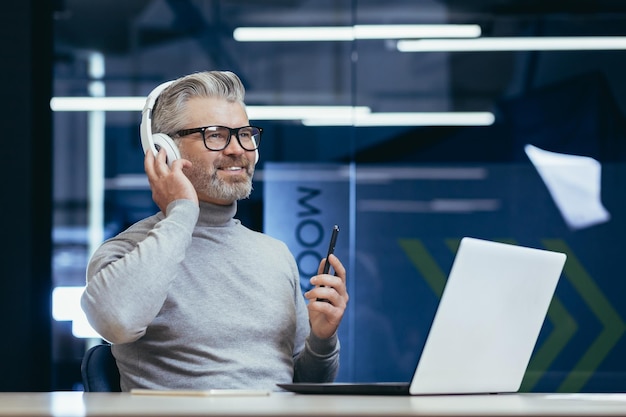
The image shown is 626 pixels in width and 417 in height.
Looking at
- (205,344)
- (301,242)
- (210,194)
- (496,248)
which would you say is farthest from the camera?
(301,242)

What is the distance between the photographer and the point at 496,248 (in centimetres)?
166

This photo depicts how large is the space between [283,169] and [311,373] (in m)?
2.27

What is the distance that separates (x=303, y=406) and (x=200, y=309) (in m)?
0.84

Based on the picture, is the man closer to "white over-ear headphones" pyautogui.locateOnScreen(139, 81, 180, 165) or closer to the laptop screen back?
"white over-ear headphones" pyautogui.locateOnScreen(139, 81, 180, 165)

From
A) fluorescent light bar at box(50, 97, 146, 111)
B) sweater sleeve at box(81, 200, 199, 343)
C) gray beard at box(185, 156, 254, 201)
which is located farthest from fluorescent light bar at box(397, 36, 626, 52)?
sweater sleeve at box(81, 200, 199, 343)

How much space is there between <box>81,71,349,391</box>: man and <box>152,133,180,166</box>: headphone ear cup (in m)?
0.03

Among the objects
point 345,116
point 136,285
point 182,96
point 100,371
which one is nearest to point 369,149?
point 345,116

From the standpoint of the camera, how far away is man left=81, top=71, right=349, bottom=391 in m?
2.01

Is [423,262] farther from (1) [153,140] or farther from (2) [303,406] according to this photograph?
(2) [303,406]

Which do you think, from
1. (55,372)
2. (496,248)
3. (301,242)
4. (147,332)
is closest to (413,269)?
(301,242)

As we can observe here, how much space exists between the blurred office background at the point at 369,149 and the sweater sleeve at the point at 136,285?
7.76 feet

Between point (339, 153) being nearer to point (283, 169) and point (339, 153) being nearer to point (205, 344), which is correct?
point (283, 169)

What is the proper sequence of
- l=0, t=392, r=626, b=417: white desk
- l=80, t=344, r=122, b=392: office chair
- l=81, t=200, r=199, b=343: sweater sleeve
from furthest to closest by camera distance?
l=80, t=344, r=122, b=392: office chair
l=81, t=200, r=199, b=343: sweater sleeve
l=0, t=392, r=626, b=417: white desk

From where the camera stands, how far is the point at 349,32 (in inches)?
180
